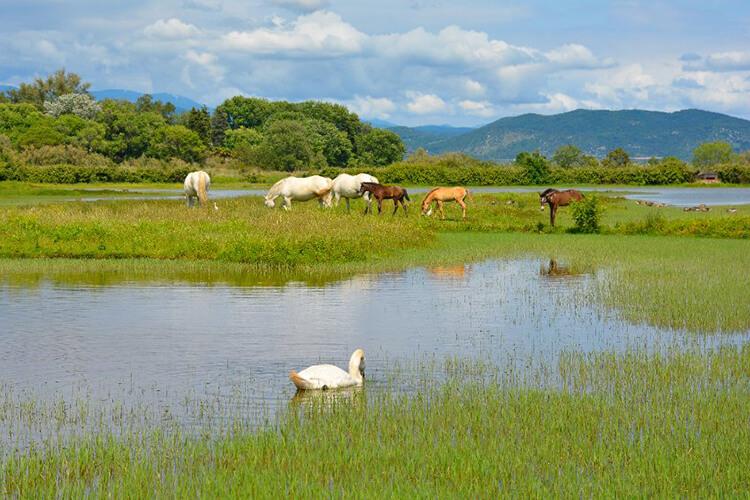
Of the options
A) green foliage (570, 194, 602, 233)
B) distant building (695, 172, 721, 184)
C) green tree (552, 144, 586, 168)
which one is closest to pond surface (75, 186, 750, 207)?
distant building (695, 172, 721, 184)

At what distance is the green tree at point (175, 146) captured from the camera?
9431 centimetres

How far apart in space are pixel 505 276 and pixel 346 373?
11.3m

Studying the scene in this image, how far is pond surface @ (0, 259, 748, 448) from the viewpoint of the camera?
1195 centimetres

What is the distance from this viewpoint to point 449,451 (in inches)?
350

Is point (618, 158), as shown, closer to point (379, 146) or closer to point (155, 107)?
point (379, 146)

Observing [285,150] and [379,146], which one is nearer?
[285,150]

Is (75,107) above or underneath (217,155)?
above

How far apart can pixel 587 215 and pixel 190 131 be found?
71056 mm

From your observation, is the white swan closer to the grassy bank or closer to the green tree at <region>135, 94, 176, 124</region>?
the grassy bank

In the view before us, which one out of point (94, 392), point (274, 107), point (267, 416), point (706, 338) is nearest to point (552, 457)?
point (267, 416)

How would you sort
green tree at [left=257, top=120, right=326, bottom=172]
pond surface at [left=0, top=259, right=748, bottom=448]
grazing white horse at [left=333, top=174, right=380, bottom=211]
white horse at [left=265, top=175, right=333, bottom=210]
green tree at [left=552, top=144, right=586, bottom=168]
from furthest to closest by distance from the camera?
green tree at [left=552, top=144, right=586, bottom=168]
green tree at [left=257, top=120, right=326, bottom=172]
grazing white horse at [left=333, top=174, right=380, bottom=211]
white horse at [left=265, top=175, right=333, bottom=210]
pond surface at [left=0, top=259, right=748, bottom=448]

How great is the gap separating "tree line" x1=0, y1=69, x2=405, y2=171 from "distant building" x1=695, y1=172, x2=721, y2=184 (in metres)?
36.0

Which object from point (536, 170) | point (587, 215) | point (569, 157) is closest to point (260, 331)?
point (587, 215)

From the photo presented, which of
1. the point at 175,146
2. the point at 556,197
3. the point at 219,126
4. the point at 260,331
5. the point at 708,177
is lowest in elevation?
the point at 260,331
